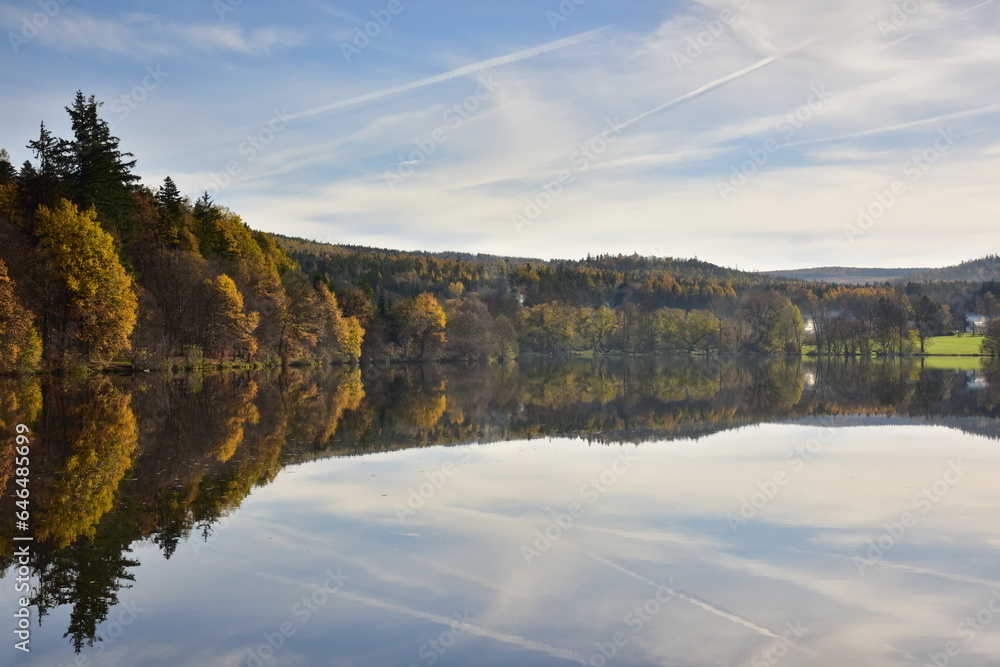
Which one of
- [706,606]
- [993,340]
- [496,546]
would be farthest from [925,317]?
[706,606]

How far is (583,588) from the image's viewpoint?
1050cm

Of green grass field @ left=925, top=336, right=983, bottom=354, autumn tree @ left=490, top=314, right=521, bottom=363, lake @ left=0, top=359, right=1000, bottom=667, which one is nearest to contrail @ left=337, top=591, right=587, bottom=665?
lake @ left=0, top=359, right=1000, bottom=667

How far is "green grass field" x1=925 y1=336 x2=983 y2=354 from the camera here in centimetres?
12975

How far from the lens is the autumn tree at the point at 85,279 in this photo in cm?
Result: 4722

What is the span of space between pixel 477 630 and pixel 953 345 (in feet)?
507

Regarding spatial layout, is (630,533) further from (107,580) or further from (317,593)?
(107,580)

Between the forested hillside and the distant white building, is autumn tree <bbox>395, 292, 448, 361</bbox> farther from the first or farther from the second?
the distant white building

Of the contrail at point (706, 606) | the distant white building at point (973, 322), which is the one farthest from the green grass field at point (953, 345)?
the contrail at point (706, 606)

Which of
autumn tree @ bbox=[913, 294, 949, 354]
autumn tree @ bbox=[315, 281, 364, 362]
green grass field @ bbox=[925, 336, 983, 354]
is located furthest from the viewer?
autumn tree @ bbox=[913, 294, 949, 354]

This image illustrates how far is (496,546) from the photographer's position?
12.5 m

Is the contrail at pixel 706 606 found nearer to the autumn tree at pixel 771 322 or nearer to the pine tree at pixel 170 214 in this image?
the pine tree at pixel 170 214

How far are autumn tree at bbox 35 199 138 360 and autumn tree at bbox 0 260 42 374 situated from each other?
2.50 metres

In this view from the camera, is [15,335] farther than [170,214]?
No

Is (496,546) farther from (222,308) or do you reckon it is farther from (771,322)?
(771,322)
